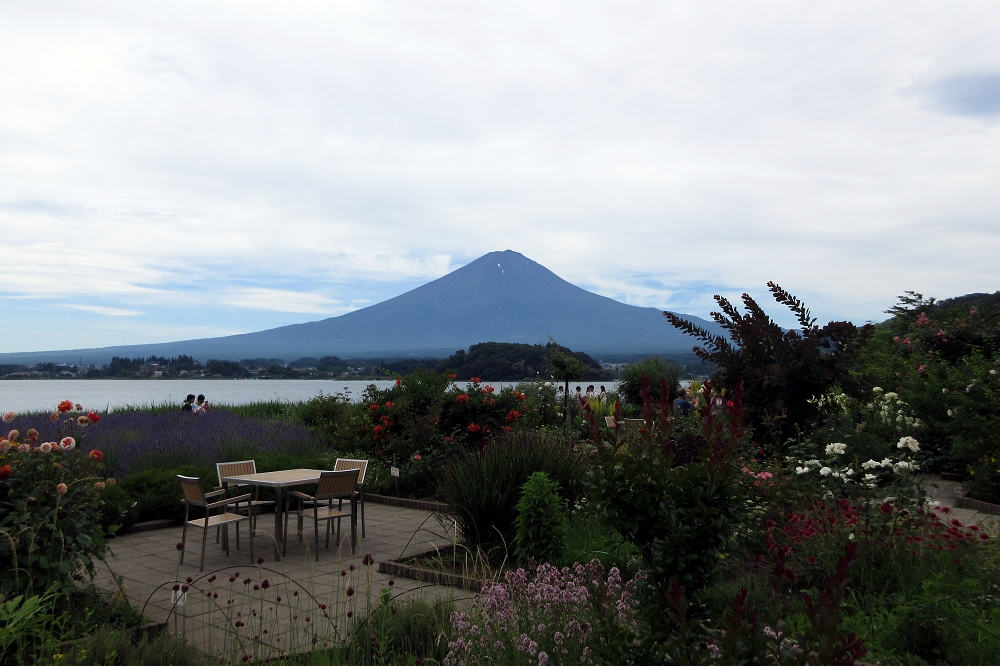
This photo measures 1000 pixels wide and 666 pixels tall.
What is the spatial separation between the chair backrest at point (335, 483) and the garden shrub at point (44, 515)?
88.3 inches

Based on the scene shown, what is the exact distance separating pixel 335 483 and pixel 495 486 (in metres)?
1.49

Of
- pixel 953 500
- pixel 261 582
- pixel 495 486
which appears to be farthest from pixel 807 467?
pixel 261 582

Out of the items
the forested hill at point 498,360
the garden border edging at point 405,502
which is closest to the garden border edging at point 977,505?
the garden border edging at point 405,502

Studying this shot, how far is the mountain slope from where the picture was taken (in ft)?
385

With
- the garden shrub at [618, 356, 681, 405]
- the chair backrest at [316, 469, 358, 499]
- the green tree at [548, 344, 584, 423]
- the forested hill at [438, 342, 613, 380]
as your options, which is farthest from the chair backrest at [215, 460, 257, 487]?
the forested hill at [438, 342, 613, 380]

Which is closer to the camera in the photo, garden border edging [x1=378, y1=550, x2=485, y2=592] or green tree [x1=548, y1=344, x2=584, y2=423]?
garden border edging [x1=378, y1=550, x2=485, y2=592]

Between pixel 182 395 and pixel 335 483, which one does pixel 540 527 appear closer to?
pixel 335 483

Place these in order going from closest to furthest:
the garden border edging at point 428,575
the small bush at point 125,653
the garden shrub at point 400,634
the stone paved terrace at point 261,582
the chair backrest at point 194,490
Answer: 1. the small bush at point 125,653
2. the garden shrub at point 400,634
3. the stone paved terrace at point 261,582
4. the garden border edging at point 428,575
5. the chair backrest at point 194,490

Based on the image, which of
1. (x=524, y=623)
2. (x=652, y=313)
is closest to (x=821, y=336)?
(x=524, y=623)

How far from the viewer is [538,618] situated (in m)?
Result: 3.29

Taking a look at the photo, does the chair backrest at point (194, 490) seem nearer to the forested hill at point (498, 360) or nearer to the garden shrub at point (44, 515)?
the garden shrub at point (44, 515)

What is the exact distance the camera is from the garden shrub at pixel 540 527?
16.6ft

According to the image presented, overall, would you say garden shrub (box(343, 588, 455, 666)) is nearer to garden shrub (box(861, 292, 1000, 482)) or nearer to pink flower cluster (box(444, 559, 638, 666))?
pink flower cluster (box(444, 559, 638, 666))

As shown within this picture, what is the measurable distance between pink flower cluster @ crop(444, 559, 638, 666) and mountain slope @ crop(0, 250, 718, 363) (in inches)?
3954
